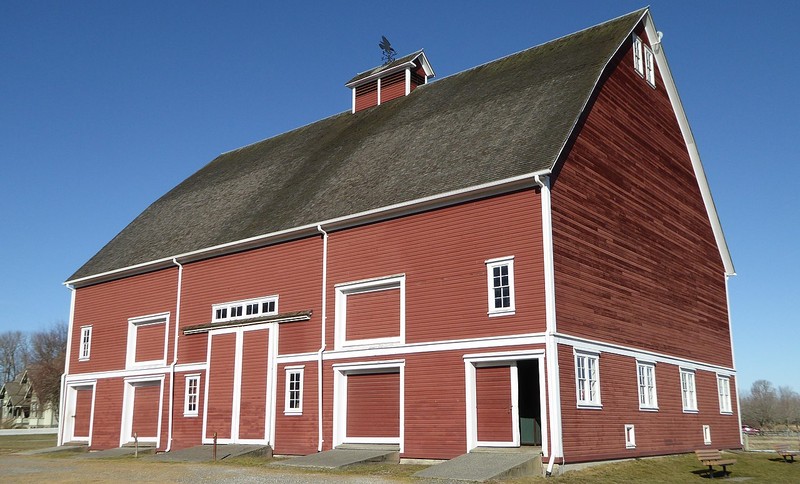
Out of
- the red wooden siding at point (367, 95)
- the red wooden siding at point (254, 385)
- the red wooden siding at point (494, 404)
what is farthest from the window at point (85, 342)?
the red wooden siding at point (494, 404)

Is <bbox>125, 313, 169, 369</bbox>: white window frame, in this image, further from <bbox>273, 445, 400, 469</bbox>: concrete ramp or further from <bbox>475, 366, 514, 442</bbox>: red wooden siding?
<bbox>475, 366, 514, 442</bbox>: red wooden siding

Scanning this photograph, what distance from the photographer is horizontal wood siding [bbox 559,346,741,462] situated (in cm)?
1977

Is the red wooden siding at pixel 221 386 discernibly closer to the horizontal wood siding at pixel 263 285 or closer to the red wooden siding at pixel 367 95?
the horizontal wood siding at pixel 263 285

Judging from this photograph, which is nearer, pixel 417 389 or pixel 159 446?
pixel 417 389

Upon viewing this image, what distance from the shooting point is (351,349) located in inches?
949

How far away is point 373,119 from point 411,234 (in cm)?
1121

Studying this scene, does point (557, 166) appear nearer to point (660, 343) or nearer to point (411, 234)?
point (411, 234)

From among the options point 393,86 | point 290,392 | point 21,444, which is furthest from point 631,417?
point 21,444

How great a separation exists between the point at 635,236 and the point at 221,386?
591 inches

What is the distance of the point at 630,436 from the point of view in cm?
2192

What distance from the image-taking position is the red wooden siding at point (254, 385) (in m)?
26.0

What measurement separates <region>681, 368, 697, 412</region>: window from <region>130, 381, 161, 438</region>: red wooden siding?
Answer: 1944cm

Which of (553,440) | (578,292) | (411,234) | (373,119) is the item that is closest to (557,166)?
(578,292)

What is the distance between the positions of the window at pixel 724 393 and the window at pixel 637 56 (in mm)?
11662
